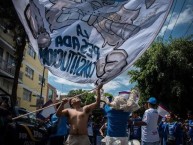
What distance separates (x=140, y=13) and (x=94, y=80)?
113 cm

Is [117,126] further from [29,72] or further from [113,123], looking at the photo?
[29,72]

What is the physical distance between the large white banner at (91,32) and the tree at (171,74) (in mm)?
18786

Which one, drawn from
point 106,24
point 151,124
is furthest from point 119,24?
point 151,124

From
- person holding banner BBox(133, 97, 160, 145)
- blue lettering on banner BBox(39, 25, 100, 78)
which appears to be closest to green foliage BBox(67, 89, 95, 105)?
blue lettering on banner BBox(39, 25, 100, 78)

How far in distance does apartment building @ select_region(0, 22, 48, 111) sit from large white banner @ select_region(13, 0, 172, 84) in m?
28.0

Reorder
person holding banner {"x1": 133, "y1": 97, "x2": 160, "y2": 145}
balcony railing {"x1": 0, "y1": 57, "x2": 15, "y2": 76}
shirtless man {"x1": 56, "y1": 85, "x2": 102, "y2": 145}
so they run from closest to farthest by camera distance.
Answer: shirtless man {"x1": 56, "y1": 85, "x2": 102, "y2": 145}
person holding banner {"x1": 133, "y1": 97, "x2": 160, "y2": 145}
balcony railing {"x1": 0, "y1": 57, "x2": 15, "y2": 76}

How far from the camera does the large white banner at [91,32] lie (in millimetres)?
5348

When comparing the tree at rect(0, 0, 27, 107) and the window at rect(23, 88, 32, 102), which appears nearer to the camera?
the tree at rect(0, 0, 27, 107)

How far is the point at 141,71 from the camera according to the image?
26672 mm

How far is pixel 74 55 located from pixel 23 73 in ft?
136

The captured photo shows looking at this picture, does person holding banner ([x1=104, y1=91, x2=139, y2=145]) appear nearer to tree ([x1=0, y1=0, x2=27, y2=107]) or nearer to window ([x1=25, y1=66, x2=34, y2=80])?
tree ([x1=0, y1=0, x2=27, y2=107])

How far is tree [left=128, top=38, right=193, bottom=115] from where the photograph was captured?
24.3 metres

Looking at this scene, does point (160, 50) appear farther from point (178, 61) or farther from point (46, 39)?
point (46, 39)

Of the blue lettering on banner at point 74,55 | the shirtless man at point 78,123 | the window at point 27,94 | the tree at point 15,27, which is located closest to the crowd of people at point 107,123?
the shirtless man at point 78,123
